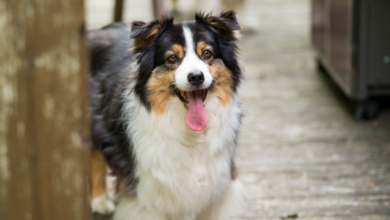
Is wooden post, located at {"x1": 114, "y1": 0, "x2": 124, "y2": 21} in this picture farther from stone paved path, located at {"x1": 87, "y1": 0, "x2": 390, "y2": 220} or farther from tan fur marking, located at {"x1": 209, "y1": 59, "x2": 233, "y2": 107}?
tan fur marking, located at {"x1": 209, "y1": 59, "x2": 233, "y2": 107}

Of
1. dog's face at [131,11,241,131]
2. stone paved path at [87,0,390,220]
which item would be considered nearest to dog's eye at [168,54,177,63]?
dog's face at [131,11,241,131]

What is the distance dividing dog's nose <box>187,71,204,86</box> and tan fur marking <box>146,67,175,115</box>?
187mm

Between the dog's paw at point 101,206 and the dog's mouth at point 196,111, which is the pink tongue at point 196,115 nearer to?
the dog's mouth at point 196,111

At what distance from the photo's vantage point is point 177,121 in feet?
7.82

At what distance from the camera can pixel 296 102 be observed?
16.2 feet

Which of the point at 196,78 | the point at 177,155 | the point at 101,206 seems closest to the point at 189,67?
the point at 196,78

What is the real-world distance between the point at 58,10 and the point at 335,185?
2.74m

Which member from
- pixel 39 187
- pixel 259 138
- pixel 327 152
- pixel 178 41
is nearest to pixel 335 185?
pixel 327 152

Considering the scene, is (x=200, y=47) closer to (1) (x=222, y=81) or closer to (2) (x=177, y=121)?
(1) (x=222, y=81)

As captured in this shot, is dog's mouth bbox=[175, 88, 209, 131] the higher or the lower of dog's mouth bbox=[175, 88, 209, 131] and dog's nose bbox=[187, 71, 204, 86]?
the lower

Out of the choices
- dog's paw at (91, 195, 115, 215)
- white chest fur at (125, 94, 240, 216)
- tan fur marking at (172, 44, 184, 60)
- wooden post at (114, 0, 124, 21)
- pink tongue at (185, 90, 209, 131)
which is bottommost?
dog's paw at (91, 195, 115, 215)

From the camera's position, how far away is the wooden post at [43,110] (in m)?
1.01

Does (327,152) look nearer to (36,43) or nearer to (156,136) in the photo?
(156,136)

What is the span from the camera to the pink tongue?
2293 millimetres
